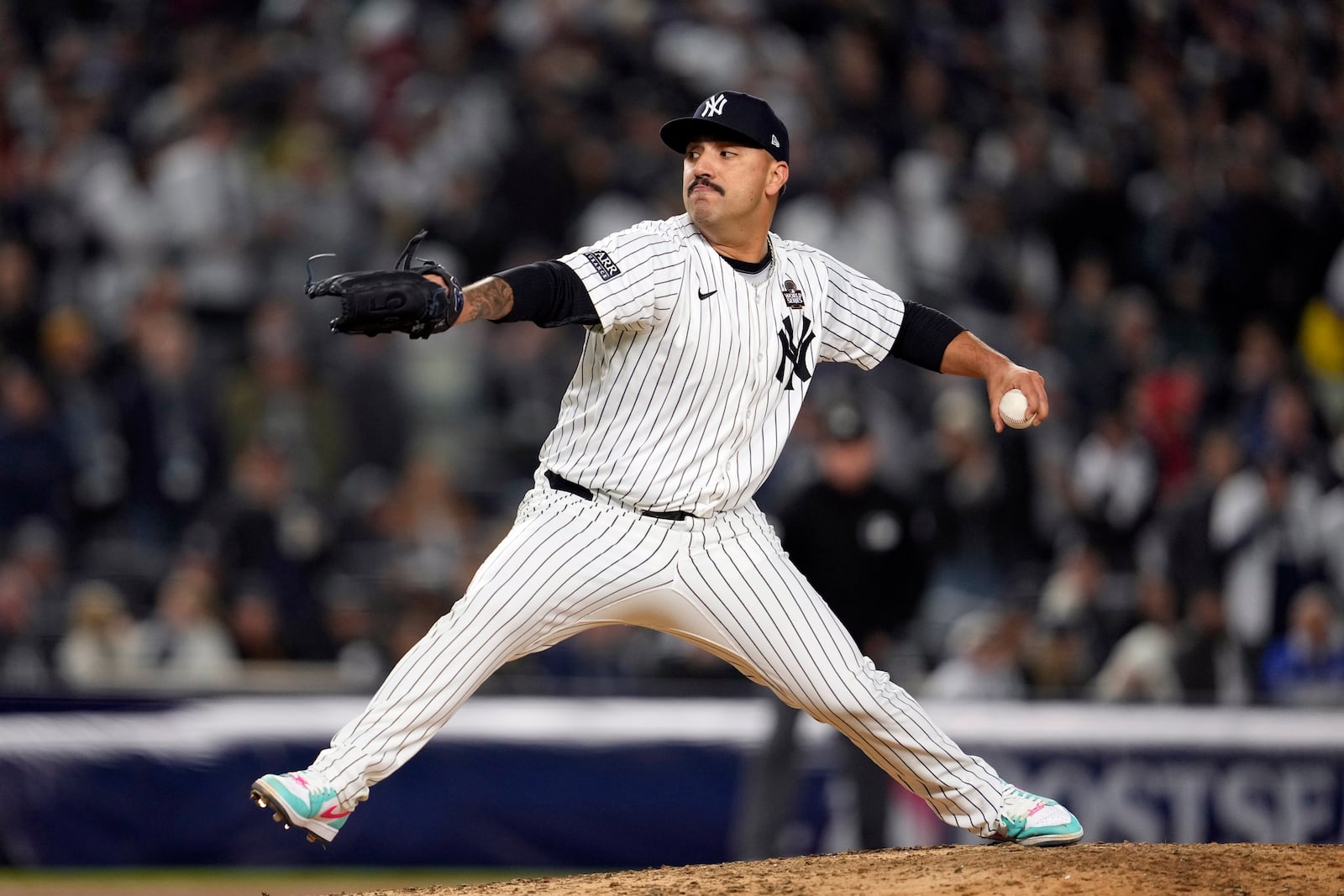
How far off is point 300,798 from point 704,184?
1773mm

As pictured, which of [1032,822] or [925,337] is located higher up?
[925,337]

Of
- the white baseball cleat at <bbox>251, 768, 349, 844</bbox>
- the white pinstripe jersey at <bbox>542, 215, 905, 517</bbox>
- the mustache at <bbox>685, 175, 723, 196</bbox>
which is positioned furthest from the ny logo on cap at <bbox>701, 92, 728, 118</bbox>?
the white baseball cleat at <bbox>251, 768, 349, 844</bbox>

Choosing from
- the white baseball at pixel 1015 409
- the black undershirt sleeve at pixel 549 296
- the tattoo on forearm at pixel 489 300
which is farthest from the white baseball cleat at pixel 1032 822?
the tattoo on forearm at pixel 489 300

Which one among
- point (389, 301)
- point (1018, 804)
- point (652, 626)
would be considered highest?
point (389, 301)

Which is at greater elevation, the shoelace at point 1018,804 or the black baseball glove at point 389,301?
the black baseball glove at point 389,301

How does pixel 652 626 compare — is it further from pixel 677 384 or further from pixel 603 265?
pixel 603 265

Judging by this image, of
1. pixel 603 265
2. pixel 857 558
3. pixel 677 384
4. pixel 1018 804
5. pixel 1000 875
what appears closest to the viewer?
pixel 603 265

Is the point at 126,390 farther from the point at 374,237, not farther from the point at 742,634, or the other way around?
the point at 742,634

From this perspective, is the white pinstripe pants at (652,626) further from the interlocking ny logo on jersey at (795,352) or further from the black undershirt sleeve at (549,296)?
the black undershirt sleeve at (549,296)

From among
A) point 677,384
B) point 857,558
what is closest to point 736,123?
point 677,384

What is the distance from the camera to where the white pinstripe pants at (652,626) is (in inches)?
162

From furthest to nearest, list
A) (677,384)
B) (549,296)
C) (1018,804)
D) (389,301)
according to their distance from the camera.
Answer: (1018,804)
(677,384)
(549,296)
(389,301)

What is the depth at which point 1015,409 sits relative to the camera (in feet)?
14.1

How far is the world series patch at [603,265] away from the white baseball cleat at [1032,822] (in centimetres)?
174
